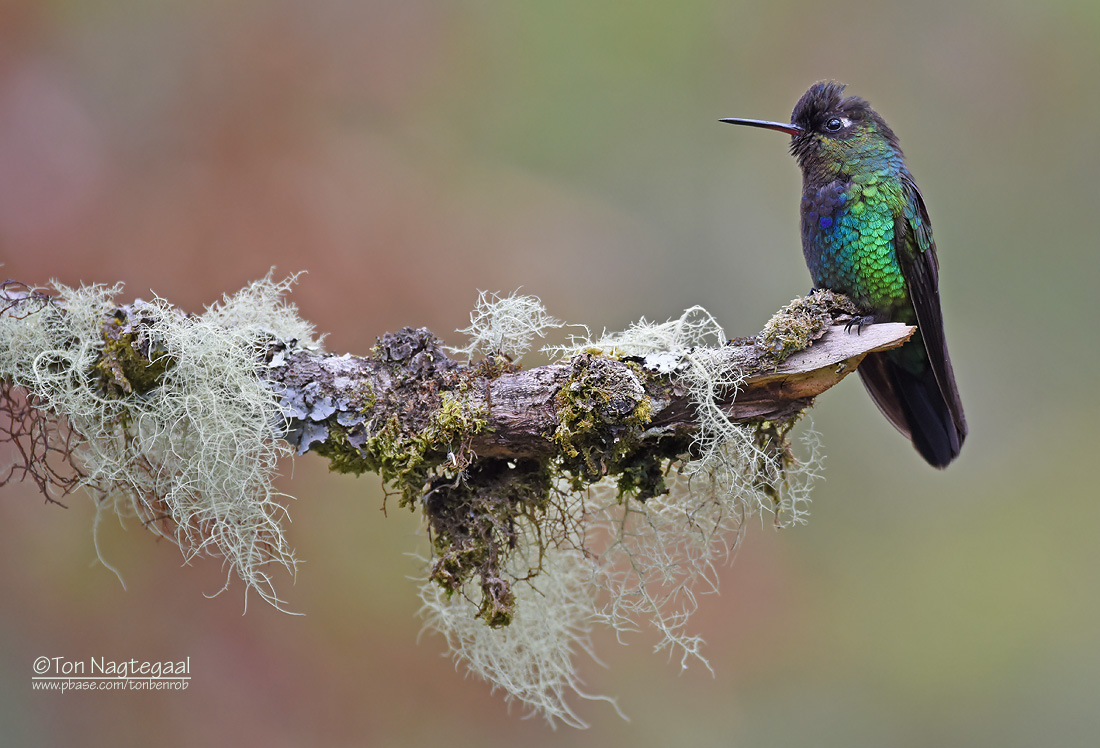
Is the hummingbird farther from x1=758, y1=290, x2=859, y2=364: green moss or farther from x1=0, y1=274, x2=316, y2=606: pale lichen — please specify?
x1=0, y1=274, x2=316, y2=606: pale lichen

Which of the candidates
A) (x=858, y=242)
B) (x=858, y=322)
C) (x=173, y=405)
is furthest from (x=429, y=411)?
(x=858, y=242)

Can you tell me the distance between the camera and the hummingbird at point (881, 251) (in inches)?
70.1

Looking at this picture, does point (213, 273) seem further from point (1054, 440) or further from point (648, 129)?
point (1054, 440)

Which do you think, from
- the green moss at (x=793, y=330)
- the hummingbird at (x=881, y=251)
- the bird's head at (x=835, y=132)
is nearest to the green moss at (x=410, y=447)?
the green moss at (x=793, y=330)

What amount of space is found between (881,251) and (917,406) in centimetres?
41

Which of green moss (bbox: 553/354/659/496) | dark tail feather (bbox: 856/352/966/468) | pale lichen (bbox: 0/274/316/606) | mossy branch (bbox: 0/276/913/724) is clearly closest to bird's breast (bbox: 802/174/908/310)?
dark tail feather (bbox: 856/352/966/468)

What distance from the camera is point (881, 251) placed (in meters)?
1.77

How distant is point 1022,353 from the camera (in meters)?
3.15

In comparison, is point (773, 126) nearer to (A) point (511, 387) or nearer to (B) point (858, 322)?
(B) point (858, 322)

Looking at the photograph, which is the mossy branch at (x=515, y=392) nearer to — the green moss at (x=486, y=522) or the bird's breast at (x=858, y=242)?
the green moss at (x=486, y=522)

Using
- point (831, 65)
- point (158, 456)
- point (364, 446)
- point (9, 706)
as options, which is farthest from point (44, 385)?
point (831, 65)

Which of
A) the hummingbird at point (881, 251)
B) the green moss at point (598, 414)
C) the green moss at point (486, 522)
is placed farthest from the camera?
the hummingbird at point (881, 251)

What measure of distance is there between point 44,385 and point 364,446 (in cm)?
64

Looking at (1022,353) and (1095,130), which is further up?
(1095,130)
